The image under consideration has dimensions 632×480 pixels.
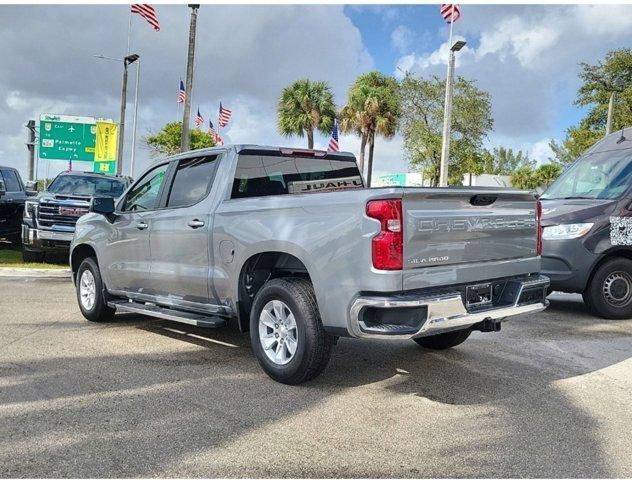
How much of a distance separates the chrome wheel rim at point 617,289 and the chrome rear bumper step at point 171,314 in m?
5.12

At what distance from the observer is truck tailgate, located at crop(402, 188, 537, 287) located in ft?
13.7

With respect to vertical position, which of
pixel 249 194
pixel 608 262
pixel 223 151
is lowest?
pixel 608 262

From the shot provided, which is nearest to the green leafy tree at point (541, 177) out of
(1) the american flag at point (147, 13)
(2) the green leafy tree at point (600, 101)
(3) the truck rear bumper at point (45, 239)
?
(2) the green leafy tree at point (600, 101)

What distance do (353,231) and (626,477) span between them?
2122 millimetres

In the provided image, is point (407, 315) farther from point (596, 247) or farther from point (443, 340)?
point (596, 247)

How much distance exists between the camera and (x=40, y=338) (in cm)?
627

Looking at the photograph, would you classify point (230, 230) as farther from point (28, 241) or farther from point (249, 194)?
point (28, 241)

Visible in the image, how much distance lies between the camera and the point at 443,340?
5.86 m

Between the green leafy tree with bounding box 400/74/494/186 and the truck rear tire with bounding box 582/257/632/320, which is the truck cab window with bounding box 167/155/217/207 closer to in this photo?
the truck rear tire with bounding box 582/257/632/320

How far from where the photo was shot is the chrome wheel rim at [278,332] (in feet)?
15.4

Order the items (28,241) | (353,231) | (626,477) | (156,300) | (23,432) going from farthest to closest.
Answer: (28,241)
(156,300)
(353,231)
(23,432)
(626,477)

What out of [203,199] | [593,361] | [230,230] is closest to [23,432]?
[230,230]

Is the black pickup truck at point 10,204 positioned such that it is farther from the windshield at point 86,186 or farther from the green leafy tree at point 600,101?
the green leafy tree at point 600,101

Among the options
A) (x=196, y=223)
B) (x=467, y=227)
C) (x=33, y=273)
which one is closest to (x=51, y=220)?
(x=33, y=273)
